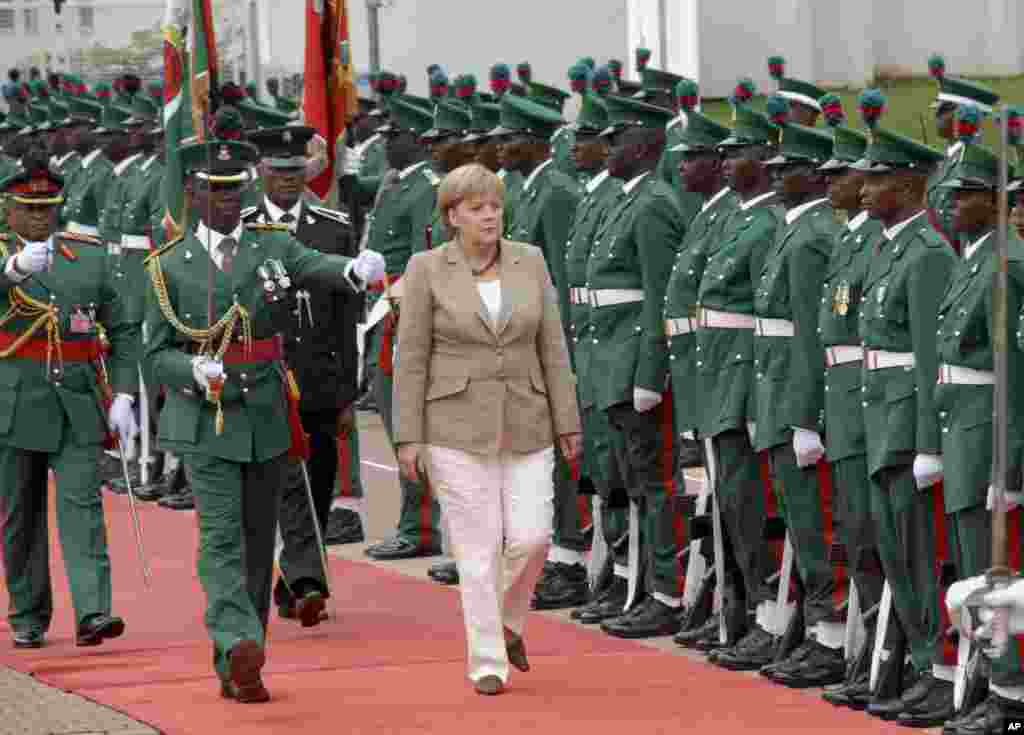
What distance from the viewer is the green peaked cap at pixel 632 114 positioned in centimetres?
1225

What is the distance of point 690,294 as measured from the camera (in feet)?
38.4

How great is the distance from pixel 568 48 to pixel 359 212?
20.6 ft

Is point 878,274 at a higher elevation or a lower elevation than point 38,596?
higher

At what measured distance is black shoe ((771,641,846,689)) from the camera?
10766mm

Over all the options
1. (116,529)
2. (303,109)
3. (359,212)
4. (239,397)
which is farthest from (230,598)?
(359,212)

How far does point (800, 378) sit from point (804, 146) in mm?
964

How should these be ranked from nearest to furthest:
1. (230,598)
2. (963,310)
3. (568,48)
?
(963,310) → (230,598) → (568,48)

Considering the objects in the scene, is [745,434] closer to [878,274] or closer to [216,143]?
[878,274]

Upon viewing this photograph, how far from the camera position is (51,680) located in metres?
11.0

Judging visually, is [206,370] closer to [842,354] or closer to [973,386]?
[842,354]

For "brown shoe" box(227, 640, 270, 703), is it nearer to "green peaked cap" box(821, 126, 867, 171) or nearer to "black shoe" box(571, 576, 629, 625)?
"black shoe" box(571, 576, 629, 625)

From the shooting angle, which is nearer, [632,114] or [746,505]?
[746,505]

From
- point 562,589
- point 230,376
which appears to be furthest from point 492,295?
point 562,589

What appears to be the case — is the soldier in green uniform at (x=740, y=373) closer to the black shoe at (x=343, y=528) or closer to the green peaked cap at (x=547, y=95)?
the green peaked cap at (x=547, y=95)
